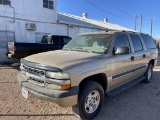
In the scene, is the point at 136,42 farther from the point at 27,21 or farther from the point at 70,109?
the point at 27,21

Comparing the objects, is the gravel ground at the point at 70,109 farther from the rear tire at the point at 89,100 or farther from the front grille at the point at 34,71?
the front grille at the point at 34,71

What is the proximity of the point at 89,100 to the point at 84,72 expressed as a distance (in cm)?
70

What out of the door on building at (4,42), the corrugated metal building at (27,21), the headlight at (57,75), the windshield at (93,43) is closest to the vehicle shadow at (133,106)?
the headlight at (57,75)

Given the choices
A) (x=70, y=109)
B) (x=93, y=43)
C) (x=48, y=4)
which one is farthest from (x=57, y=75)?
(x=48, y=4)

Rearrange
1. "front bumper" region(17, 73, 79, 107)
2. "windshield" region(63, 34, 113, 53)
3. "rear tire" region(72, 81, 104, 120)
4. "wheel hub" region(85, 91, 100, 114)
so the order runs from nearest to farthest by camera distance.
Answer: "front bumper" region(17, 73, 79, 107) < "rear tire" region(72, 81, 104, 120) < "wheel hub" region(85, 91, 100, 114) < "windshield" region(63, 34, 113, 53)

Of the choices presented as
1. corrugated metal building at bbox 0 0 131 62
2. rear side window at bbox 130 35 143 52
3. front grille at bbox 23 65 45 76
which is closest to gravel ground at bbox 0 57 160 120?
front grille at bbox 23 65 45 76

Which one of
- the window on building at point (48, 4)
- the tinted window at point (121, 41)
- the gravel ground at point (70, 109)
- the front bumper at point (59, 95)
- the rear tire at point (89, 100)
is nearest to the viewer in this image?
the front bumper at point (59, 95)

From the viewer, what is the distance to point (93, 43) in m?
4.52

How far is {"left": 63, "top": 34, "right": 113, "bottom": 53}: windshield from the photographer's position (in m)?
4.27

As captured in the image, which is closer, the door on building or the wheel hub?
the wheel hub

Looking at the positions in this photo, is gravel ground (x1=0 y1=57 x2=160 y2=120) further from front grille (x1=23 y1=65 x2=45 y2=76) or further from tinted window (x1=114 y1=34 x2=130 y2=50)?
tinted window (x1=114 y1=34 x2=130 y2=50)

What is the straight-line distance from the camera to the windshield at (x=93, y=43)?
A: 14.0 ft

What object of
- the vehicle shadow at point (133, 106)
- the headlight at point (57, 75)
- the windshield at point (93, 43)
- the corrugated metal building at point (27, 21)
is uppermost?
the corrugated metal building at point (27, 21)

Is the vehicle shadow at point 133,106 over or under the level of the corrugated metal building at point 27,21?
under
